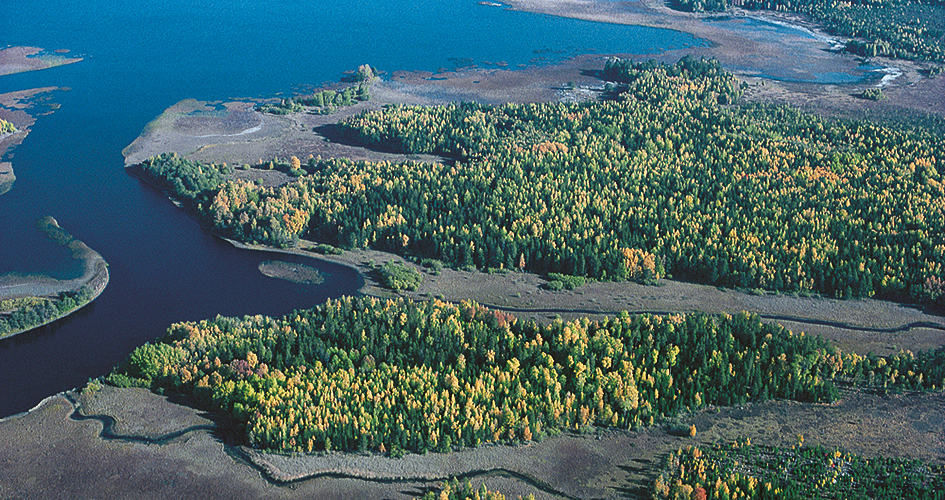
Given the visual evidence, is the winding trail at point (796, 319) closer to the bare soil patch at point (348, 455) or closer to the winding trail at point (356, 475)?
the bare soil patch at point (348, 455)

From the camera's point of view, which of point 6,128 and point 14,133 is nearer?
point 14,133

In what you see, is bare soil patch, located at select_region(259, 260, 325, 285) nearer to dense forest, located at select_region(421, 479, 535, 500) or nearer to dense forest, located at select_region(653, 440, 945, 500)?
dense forest, located at select_region(421, 479, 535, 500)

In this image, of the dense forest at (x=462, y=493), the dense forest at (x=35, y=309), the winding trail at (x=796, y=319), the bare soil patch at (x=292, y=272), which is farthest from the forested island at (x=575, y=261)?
the dense forest at (x=35, y=309)

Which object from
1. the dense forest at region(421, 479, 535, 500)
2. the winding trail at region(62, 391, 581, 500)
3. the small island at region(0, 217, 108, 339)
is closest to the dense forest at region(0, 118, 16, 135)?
the small island at region(0, 217, 108, 339)

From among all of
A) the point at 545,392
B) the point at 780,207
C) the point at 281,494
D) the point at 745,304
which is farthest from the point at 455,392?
the point at 780,207

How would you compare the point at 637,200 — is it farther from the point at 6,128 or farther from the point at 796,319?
the point at 6,128

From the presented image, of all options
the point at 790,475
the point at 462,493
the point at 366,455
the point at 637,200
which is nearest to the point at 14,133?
the point at 637,200
